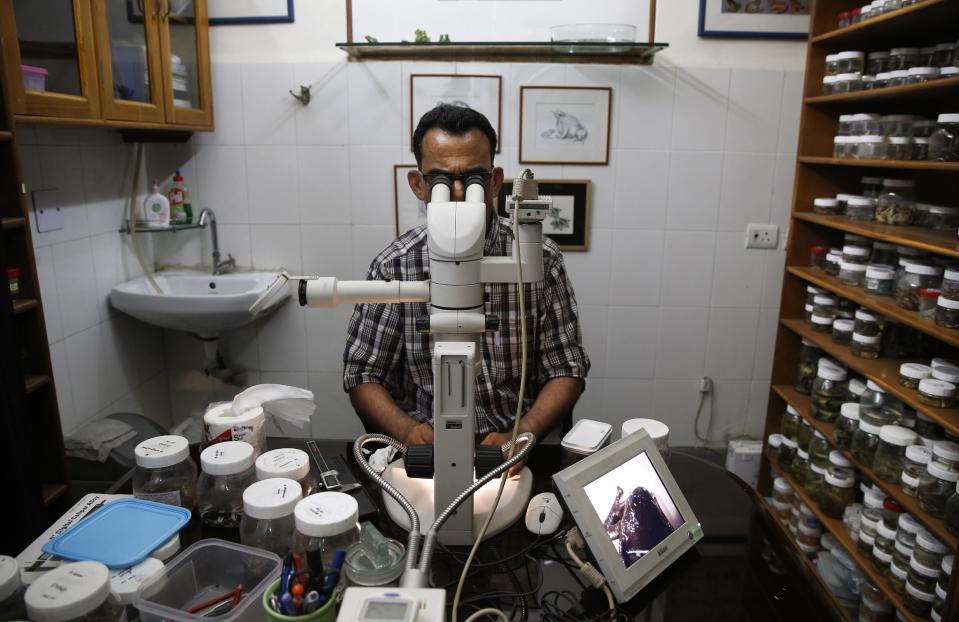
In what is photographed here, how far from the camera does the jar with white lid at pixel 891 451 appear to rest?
1.69 metres

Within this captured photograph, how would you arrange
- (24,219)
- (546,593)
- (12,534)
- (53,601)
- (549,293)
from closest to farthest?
(53,601), (546,593), (12,534), (24,219), (549,293)

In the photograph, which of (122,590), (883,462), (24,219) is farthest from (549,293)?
(24,219)

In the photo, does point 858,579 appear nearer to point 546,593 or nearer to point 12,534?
point 546,593

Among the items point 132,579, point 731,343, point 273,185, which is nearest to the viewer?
point 132,579

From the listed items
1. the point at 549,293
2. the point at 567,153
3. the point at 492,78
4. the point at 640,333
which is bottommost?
the point at 640,333

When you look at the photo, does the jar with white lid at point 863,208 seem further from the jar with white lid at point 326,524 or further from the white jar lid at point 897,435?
the jar with white lid at point 326,524

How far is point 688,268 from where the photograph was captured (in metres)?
2.55

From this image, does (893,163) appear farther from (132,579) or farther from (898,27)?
(132,579)

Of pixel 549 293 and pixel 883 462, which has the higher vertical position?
pixel 549 293

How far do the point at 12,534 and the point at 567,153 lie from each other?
2.02 metres

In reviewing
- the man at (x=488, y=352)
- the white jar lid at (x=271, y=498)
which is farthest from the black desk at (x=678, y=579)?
the man at (x=488, y=352)

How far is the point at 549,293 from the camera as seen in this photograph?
5.60 feet

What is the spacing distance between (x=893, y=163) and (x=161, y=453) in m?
1.91

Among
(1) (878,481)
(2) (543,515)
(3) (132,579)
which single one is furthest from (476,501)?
(1) (878,481)
